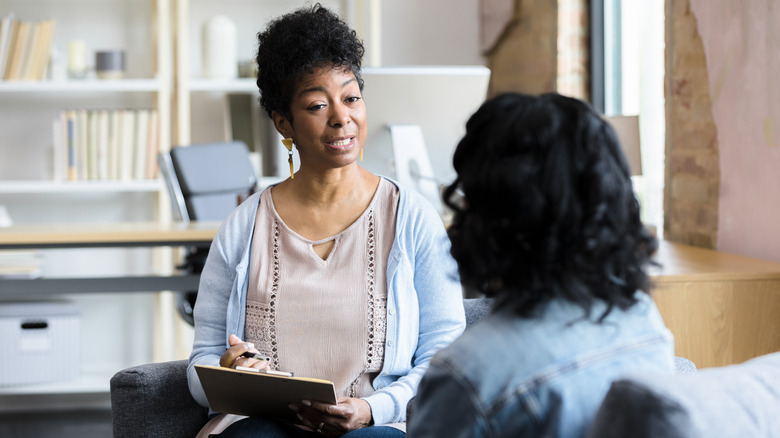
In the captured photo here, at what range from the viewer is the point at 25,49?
143 inches

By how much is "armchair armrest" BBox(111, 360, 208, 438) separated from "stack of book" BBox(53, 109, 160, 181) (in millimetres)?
2374

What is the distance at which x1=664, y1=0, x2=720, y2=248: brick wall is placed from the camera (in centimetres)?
228

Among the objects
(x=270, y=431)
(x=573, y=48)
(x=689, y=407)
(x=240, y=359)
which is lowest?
(x=270, y=431)

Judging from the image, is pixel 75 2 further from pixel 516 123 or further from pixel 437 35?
pixel 516 123

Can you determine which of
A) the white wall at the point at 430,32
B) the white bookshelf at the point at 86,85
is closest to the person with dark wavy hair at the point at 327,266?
the white bookshelf at the point at 86,85

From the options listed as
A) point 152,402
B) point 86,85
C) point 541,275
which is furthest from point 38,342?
point 541,275

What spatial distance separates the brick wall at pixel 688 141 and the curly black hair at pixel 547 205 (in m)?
1.61

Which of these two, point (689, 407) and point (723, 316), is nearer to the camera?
→ point (689, 407)

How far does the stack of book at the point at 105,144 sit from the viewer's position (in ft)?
12.0

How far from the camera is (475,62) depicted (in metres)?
4.25

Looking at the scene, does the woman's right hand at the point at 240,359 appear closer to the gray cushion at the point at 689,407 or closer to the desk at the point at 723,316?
the gray cushion at the point at 689,407

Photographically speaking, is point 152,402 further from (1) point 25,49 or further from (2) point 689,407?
(1) point 25,49

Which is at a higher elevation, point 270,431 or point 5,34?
point 5,34

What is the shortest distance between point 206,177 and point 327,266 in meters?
1.90
